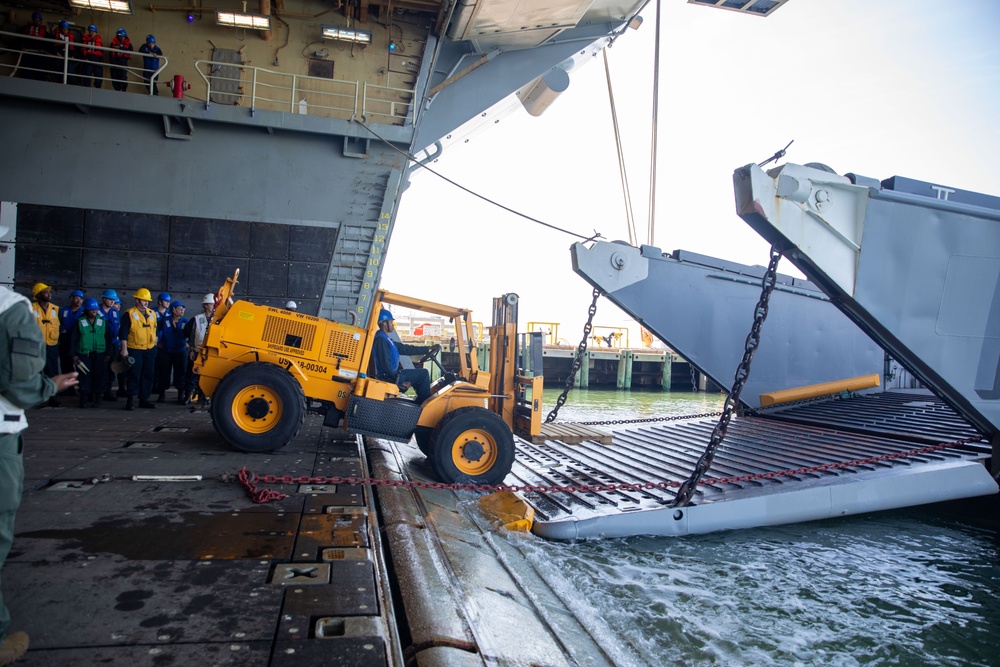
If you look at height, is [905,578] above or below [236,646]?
below

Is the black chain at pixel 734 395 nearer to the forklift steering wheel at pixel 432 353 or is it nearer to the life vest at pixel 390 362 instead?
the forklift steering wheel at pixel 432 353

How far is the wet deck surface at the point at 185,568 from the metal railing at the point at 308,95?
351 inches

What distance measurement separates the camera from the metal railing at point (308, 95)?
12383 millimetres

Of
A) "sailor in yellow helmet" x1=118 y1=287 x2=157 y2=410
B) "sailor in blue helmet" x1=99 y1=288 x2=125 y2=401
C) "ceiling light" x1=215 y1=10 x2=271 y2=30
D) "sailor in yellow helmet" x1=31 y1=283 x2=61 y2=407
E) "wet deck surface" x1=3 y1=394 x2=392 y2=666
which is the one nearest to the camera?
"wet deck surface" x1=3 y1=394 x2=392 y2=666

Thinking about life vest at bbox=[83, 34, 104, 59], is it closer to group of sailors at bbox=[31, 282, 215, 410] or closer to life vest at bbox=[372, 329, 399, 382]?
group of sailors at bbox=[31, 282, 215, 410]

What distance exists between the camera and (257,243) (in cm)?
1150

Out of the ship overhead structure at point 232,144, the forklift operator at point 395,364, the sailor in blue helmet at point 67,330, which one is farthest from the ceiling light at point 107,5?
the forklift operator at point 395,364

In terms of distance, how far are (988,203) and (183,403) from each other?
10.2 meters

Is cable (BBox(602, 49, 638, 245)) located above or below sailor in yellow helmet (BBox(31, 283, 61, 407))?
above

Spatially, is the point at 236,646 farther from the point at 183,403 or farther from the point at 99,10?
the point at 99,10

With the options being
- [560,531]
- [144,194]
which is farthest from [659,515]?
[144,194]

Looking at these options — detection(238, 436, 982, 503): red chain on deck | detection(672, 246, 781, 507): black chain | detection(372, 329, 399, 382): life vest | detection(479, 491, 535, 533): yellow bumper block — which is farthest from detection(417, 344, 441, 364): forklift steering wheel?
detection(672, 246, 781, 507): black chain

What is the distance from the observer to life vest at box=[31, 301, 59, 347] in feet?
26.2

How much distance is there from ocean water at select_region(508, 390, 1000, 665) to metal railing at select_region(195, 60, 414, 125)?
9.95m
